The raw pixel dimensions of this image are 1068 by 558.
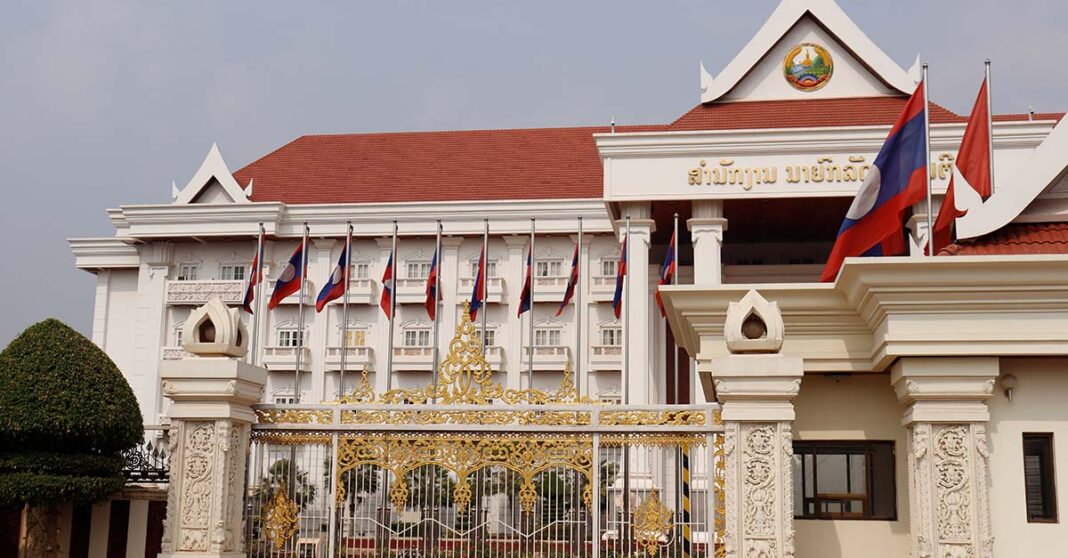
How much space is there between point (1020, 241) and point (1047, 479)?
1.78 meters


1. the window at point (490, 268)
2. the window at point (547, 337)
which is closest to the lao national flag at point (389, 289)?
the window at point (490, 268)

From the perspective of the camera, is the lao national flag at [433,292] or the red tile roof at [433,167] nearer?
the lao national flag at [433,292]

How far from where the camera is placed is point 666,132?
21.8 metres

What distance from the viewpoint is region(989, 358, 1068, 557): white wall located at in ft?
26.8

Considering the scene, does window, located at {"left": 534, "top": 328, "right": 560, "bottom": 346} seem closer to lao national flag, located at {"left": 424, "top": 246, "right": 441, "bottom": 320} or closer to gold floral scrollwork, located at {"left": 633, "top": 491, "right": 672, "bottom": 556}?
lao national flag, located at {"left": 424, "top": 246, "right": 441, "bottom": 320}

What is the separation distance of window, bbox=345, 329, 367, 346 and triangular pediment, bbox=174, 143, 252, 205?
15.5ft

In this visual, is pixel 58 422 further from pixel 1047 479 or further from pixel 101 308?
pixel 101 308

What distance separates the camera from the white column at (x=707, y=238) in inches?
848

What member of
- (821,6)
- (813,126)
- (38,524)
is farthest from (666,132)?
(38,524)

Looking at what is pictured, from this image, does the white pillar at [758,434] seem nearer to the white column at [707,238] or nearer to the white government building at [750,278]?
the white government building at [750,278]

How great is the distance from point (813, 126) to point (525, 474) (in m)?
15.8

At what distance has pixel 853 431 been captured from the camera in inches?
354

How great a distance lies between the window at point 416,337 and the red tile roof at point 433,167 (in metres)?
3.72

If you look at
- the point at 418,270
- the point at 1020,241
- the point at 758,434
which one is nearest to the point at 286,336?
the point at 418,270
